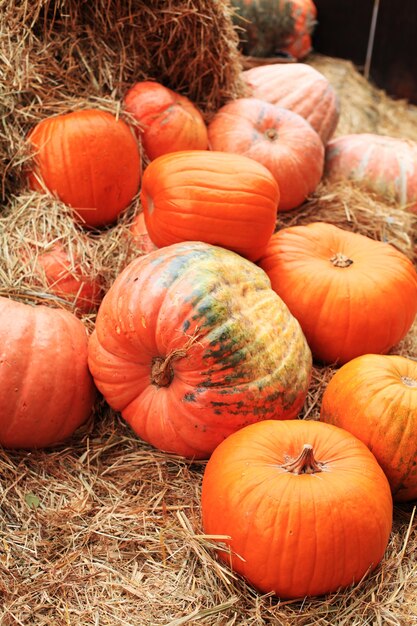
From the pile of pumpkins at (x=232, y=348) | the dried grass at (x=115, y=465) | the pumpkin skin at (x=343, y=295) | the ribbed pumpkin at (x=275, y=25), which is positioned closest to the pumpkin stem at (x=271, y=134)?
the pile of pumpkins at (x=232, y=348)

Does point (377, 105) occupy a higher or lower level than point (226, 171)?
lower

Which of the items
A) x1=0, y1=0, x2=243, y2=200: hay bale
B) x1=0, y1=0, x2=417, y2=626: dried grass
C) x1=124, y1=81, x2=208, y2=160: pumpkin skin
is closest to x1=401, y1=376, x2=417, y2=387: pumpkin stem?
x1=0, y1=0, x2=417, y2=626: dried grass

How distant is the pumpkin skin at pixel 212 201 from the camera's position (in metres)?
2.73

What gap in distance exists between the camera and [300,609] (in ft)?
6.48

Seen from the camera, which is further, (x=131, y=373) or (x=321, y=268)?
(x=321, y=268)

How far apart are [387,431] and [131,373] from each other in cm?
90

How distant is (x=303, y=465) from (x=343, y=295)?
107cm

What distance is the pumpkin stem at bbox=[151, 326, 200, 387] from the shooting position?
224 centimetres

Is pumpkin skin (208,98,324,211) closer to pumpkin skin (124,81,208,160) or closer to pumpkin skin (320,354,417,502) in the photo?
pumpkin skin (124,81,208,160)

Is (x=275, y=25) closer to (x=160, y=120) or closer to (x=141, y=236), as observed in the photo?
(x=160, y=120)

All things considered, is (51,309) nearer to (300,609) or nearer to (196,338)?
(196,338)

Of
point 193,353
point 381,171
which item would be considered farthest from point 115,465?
point 381,171

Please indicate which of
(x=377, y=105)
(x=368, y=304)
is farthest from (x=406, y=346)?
(x=377, y=105)

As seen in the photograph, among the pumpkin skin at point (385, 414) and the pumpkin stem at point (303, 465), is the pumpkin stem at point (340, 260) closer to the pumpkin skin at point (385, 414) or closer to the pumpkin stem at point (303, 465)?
the pumpkin skin at point (385, 414)
